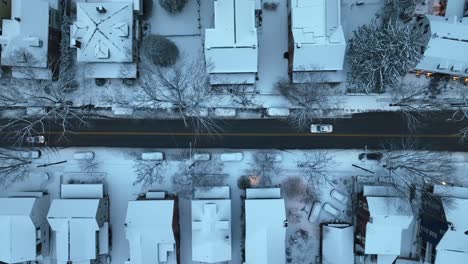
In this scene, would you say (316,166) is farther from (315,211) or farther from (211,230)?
(211,230)

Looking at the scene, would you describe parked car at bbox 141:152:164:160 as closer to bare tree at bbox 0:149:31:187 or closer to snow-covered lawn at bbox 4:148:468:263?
snow-covered lawn at bbox 4:148:468:263

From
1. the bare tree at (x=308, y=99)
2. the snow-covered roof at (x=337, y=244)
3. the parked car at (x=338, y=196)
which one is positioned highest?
the bare tree at (x=308, y=99)

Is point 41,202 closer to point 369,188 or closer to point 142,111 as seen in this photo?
point 142,111

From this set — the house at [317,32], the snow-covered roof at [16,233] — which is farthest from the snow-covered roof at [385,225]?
the snow-covered roof at [16,233]

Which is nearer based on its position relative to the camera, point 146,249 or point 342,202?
point 146,249

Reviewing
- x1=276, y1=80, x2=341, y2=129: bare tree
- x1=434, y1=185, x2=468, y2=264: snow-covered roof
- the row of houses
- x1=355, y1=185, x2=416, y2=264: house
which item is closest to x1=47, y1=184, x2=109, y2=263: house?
the row of houses

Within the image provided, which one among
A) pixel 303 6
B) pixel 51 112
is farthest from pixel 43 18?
pixel 303 6

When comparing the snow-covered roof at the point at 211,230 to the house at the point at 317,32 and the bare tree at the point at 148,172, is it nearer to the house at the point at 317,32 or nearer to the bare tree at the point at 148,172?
the bare tree at the point at 148,172
